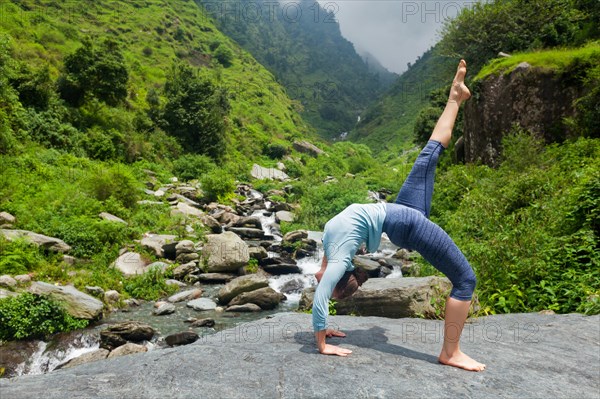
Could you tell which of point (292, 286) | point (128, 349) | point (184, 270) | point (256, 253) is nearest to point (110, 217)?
point (184, 270)

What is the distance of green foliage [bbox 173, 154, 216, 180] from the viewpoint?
36375 millimetres

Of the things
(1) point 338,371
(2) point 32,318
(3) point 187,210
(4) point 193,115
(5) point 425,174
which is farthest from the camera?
(4) point 193,115

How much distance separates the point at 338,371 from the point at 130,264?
15.9 meters

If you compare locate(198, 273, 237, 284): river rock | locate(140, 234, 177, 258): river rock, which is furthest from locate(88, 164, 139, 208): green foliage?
locate(198, 273, 237, 284): river rock

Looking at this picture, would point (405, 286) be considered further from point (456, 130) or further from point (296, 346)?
point (456, 130)

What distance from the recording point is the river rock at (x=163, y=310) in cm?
1342

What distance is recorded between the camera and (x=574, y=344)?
4.60m

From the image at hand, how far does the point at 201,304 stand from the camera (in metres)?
14.3

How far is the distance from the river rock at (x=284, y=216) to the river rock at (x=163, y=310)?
15.4 m

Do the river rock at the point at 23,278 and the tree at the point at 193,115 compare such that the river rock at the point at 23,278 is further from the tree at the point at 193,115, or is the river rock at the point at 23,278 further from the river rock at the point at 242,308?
the tree at the point at 193,115

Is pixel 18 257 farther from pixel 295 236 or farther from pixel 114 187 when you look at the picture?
pixel 295 236

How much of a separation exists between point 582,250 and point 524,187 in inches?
206

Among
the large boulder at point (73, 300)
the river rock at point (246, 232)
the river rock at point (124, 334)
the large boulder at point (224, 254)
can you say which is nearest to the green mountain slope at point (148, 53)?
the river rock at point (246, 232)

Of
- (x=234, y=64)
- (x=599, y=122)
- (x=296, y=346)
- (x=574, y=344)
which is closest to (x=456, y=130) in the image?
(x=599, y=122)
